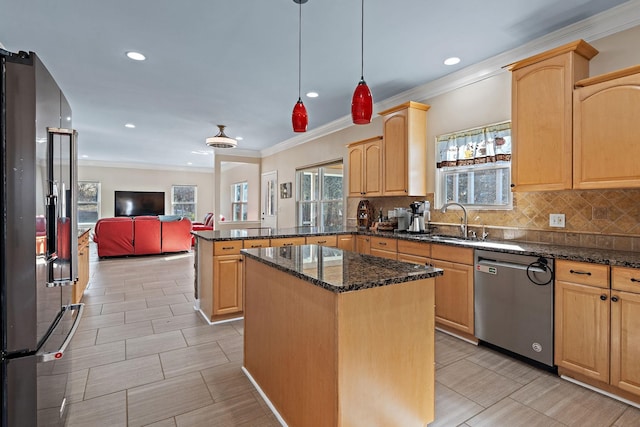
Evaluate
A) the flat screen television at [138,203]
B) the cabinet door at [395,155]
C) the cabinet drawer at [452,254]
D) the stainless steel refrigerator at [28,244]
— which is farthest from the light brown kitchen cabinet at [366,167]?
the flat screen television at [138,203]

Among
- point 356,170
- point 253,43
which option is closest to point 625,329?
point 356,170

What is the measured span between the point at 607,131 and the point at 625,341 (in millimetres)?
1398

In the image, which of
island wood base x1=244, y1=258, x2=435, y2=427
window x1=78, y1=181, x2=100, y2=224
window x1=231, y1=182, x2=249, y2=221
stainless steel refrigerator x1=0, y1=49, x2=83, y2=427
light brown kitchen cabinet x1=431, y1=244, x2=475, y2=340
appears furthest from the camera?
window x1=78, y1=181, x2=100, y2=224

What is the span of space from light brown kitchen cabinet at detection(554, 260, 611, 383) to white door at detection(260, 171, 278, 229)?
241 inches

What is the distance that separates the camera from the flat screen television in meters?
10.6

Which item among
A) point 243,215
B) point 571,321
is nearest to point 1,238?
point 571,321

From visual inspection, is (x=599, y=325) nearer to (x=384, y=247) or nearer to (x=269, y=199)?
(x=384, y=247)

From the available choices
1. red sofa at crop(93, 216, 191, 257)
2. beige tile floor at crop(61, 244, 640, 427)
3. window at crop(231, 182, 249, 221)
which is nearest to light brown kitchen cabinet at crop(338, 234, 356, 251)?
beige tile floor at crop(61, 244, 640, 427)

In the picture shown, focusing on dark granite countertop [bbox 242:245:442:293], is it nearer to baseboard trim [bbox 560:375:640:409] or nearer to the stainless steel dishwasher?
the stainless steel dishwasher

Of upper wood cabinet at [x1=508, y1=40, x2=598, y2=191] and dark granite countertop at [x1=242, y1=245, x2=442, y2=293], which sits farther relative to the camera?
upper wood cabinet at [x1=508, y1=40, x2=598, y2=191]

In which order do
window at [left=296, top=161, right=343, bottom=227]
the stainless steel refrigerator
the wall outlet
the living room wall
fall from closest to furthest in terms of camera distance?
1. the stainless steel refrigerator
2. the wall outlet
3. window at [left=296, top=161, right=343, bottom=227]
4. the living room wall

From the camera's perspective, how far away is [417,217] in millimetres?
3918

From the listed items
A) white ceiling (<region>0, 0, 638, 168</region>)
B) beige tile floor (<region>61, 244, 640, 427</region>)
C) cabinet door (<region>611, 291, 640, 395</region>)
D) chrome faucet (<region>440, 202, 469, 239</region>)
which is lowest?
beige tile floor (<region>61, 244, 640, 427</region>)

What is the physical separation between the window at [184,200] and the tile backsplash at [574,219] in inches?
412
